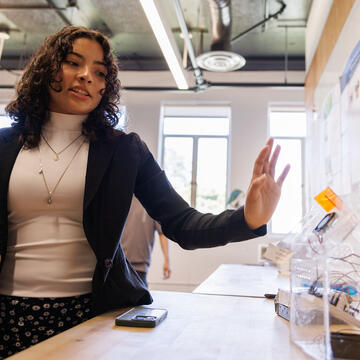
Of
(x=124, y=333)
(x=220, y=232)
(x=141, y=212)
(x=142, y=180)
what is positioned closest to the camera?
(x=124, y=333)

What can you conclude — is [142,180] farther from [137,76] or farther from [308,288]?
[137,76]

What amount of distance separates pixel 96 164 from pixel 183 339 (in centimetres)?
52

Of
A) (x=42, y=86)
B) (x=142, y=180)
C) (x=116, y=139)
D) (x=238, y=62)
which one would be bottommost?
(x=142, y=180)

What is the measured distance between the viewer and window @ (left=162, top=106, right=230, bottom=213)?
5812 millimetres

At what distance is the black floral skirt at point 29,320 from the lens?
3.04 feet

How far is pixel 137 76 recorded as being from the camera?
19.9 ft

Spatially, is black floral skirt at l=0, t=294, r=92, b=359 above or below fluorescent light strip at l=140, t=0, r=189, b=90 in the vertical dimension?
below

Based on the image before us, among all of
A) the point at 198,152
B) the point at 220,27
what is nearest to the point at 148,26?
the point at 220,27

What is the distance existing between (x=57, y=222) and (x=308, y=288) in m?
0.64

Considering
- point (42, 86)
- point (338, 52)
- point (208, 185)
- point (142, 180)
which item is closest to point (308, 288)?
point (142, 180)

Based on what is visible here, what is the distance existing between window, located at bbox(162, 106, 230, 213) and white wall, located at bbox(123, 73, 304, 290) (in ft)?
0.59

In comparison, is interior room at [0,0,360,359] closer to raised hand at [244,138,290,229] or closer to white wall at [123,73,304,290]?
white wall at [123,73,304,290]

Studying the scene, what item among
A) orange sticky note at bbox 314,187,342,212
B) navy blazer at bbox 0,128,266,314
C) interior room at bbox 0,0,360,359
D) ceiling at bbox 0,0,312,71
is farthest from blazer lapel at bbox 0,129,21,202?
ceiling at bbox 0,0,312,71

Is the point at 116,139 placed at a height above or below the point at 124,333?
above
